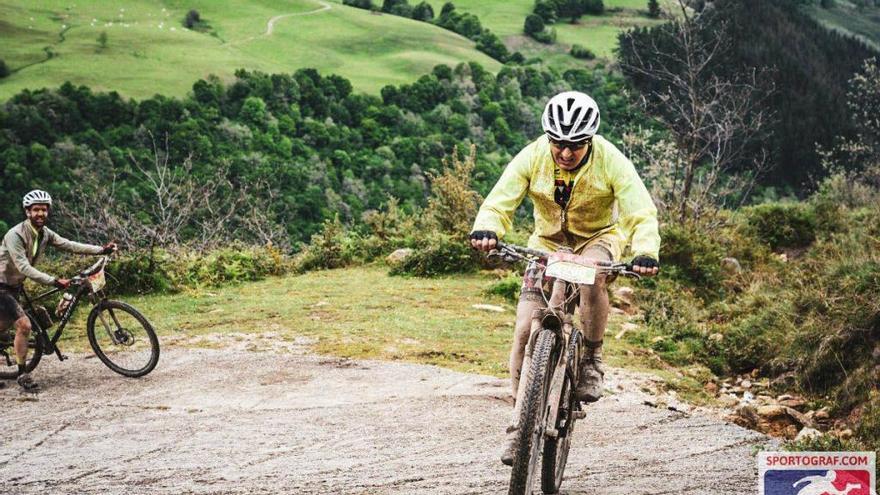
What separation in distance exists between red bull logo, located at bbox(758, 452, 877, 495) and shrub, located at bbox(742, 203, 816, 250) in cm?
1228

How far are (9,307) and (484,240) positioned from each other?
253 inches

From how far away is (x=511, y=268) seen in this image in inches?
588

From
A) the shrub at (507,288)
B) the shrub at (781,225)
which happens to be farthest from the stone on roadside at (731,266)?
the shrub at (507,288)

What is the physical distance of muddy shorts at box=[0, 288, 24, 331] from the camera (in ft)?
31.0

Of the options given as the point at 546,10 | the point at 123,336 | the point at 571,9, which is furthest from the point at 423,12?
the point at 123,336

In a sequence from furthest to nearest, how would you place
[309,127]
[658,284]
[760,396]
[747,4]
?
[747,4]
[309,127]
[658,284]
[760,396]

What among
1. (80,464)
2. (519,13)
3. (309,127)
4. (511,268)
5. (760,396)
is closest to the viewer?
(80,464)

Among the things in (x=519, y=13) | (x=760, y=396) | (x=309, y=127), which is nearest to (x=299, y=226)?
(x=309, y=127)

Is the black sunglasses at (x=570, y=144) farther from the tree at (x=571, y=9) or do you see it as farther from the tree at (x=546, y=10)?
the tree at (x=546, y=10)

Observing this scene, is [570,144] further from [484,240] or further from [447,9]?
[447,9]

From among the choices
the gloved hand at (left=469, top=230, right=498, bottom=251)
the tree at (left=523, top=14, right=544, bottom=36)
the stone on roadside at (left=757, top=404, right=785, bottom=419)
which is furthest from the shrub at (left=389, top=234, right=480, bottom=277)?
the tree at (left=523, top=14, right=544, bottom=36)

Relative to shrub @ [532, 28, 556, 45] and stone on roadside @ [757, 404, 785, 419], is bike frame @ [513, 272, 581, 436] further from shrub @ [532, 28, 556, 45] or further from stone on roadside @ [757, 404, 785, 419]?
shrub @ [532, 28, 556, 45]

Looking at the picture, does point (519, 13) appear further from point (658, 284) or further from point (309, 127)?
point (658, 284)

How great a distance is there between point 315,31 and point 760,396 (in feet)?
268
